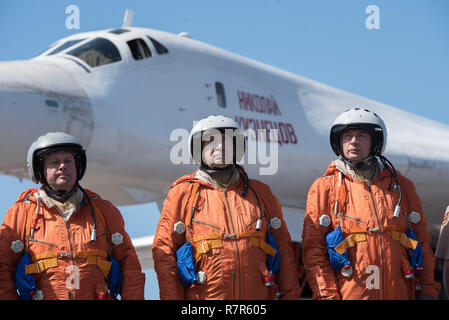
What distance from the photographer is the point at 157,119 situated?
8578 mm

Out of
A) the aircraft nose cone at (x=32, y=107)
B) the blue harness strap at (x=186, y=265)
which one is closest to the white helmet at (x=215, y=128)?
the blue harness strap at (x=186, y=265)

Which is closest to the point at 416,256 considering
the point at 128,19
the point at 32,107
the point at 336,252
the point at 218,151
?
the point at 336,252

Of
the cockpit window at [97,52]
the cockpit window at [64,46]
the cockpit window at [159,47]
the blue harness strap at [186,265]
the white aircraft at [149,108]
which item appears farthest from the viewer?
the cockpit window at [159,47]

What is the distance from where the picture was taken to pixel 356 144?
4.61 metres

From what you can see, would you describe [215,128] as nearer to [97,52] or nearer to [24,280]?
[24,280]

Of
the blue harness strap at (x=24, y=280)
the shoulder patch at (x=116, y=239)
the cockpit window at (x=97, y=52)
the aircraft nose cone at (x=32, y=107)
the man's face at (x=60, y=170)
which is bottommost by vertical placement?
the blue harness strap at (x=24, y=280)

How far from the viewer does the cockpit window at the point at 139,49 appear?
344 inches

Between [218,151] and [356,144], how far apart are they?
111 cm

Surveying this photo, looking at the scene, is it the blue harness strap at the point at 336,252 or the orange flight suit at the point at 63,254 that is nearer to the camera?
the orange flight suit at the point at 63,254

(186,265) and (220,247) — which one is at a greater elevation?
(220,247)

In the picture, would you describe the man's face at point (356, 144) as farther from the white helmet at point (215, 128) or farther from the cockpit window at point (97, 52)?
the cockpit window at point (97, 52)

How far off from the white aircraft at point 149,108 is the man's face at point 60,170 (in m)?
2.88
